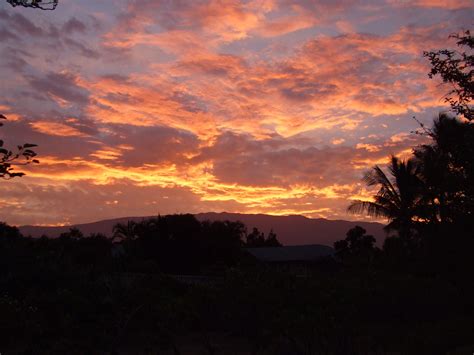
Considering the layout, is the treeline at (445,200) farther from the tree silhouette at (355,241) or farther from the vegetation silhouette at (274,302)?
the tree silhouette at (355,241)

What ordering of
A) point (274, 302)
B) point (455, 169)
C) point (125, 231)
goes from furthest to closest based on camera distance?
point (125, 231) < point (274, 302) < point (455, 169)

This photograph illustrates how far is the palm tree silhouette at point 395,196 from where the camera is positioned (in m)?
28.6

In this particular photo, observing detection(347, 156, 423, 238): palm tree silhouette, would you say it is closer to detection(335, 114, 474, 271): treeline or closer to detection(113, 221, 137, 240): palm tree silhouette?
detection(335, 114, 474, 271): treeline

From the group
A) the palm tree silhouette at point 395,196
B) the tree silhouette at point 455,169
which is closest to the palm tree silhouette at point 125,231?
the palm tree silhouette at point 395,196

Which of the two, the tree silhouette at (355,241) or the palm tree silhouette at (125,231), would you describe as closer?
the palm tree silhouette at (125,231)

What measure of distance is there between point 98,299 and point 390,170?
2179 centimetres

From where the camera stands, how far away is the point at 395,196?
29.5 meters

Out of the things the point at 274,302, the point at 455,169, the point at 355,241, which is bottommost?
the point at 274,302

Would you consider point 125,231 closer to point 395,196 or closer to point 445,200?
point 395,196

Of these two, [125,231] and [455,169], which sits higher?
[455,169]

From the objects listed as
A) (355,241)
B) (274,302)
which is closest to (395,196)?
(274,302)

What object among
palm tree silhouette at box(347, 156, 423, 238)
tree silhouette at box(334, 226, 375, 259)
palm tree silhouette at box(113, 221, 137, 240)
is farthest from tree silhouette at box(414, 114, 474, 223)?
tree silhouette at box(334, 226, 375, 259)

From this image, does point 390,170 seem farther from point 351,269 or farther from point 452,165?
point 452,165

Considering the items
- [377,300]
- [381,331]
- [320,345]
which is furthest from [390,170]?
[320,345]
